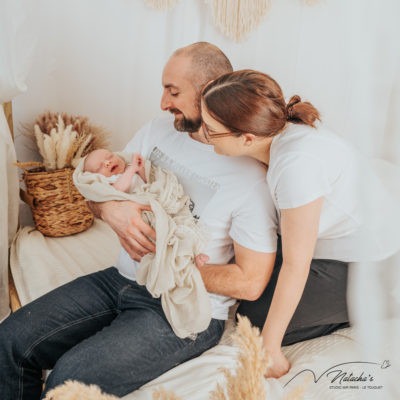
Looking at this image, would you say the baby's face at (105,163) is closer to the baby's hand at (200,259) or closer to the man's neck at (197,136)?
the man's neck at (197,136)

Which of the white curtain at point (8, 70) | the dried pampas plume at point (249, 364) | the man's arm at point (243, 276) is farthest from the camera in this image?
the white curtain at point (8, 70)

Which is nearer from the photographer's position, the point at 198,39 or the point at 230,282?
the point at 230,282

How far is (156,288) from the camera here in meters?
1.02

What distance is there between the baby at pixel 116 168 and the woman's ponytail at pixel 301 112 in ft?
1.62

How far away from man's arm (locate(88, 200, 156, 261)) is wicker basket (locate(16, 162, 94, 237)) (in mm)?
872

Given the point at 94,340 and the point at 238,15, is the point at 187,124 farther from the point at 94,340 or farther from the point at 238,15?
the point at 94,340

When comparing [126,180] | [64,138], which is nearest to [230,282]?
[126,180]

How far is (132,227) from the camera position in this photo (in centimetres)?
114

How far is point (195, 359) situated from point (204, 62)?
88 centimetres

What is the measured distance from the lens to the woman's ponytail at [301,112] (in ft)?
3.22

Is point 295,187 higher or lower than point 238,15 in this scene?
lower

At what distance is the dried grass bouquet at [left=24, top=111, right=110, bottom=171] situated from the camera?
6.34 ft

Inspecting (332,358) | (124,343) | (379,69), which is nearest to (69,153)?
(124,343)

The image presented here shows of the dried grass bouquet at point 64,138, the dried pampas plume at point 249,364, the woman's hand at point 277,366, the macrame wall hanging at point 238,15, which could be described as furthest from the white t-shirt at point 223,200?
the dried grass bouquet at point 64,138
